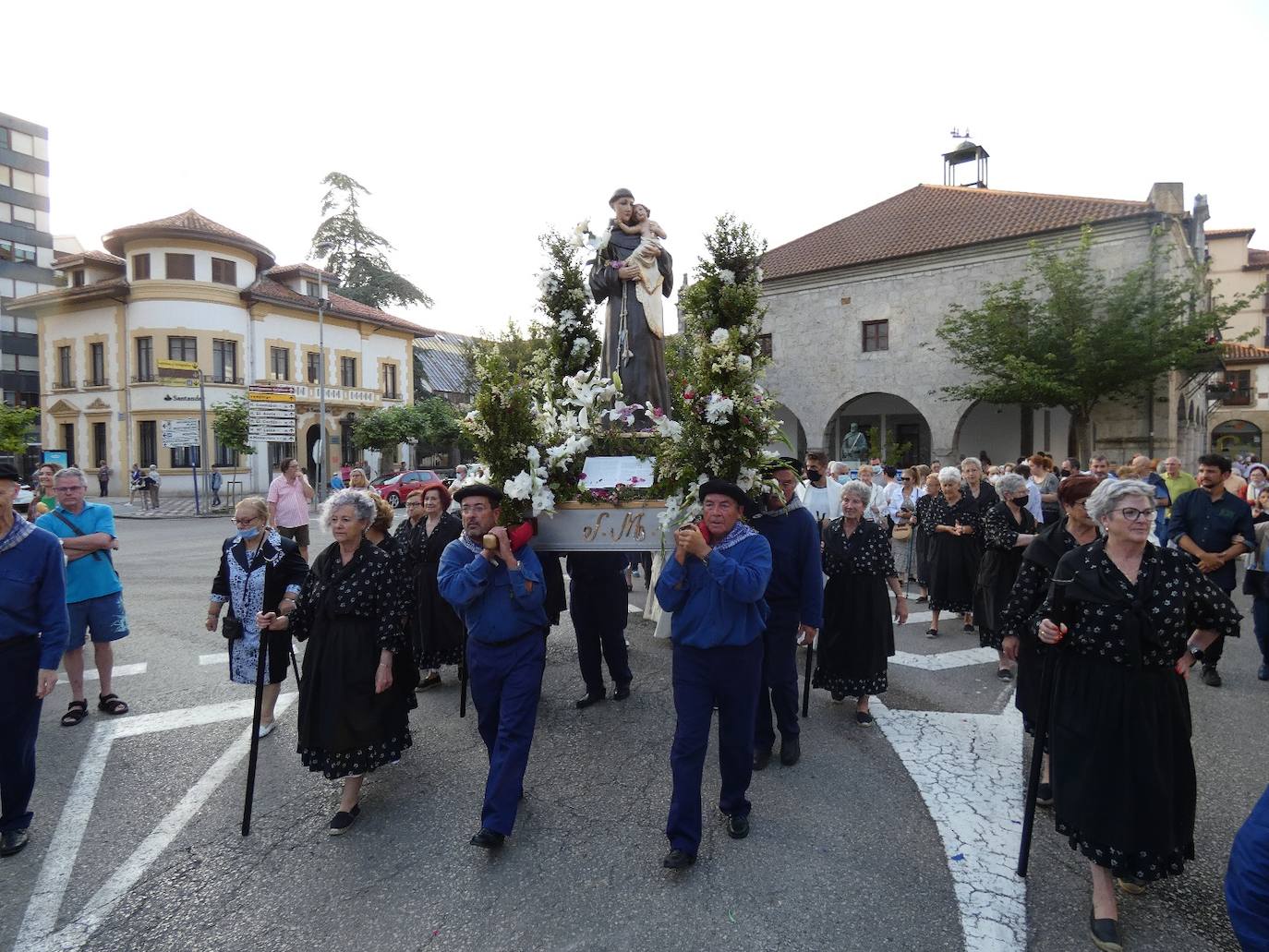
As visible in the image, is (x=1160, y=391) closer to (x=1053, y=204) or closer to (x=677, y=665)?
(x=1053, y=204)

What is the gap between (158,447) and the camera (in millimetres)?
32656

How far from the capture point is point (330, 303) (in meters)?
36.0

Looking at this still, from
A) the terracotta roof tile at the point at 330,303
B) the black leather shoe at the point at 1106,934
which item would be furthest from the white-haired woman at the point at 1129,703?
the terracotta roof tile at the point at 330,303

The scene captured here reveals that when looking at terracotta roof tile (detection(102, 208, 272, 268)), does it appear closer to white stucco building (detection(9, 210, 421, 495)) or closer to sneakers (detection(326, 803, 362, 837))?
white stucco building (detection(9, 210, 421, 495))

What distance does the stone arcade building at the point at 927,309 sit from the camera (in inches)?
863

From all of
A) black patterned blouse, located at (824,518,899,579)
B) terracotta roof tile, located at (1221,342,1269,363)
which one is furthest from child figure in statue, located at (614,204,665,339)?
terracotta roof tile, located at (1221,342,1269,363)

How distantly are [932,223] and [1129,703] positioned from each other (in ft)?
87.2

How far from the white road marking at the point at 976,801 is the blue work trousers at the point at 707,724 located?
3.60 ft

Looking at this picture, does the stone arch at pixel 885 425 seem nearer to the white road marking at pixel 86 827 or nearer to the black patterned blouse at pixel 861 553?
the black patterned blouse at pixel 861 553

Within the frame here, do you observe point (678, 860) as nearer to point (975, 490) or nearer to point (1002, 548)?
point (1002, 548)

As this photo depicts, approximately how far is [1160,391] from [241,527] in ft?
81.1

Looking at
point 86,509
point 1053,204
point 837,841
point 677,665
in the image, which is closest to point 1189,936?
point 837,841

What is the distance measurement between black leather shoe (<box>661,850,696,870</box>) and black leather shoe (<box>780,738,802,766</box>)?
4.47 feet

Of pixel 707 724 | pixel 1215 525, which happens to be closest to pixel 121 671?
pixel 707 724
